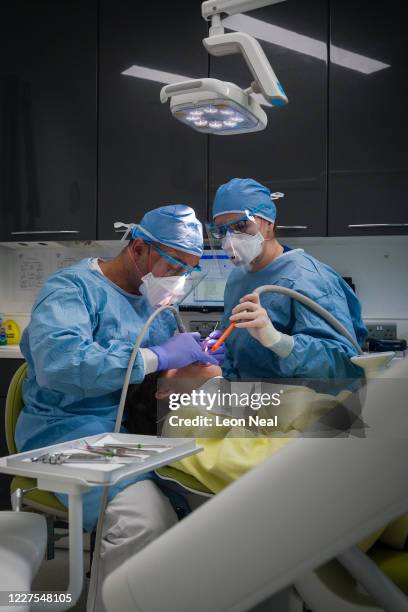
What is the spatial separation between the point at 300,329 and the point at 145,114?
179 centimetres

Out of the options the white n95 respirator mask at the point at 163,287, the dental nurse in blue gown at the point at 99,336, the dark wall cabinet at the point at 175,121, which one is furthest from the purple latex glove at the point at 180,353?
the dark wall cabinet at the point at 175,121

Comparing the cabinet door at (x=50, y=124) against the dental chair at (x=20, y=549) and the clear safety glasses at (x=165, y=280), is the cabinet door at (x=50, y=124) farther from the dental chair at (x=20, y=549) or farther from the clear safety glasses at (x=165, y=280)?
the dental chair at (x=20, y=549)

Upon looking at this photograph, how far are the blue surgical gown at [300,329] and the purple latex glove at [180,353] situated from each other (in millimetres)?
96

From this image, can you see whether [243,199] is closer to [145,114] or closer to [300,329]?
[300,329]

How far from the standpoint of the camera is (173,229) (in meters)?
1.69

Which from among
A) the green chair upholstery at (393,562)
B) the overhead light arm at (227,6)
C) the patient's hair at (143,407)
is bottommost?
the green chair upholstery at (393,562)

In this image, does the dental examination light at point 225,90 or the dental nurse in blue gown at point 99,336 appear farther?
the dental nurse in blue gown at point 99,336

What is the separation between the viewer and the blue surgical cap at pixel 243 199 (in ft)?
5.87

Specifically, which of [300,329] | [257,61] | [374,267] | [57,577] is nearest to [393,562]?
[300,329]

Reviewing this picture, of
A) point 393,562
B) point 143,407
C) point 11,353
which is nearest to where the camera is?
point 393,562

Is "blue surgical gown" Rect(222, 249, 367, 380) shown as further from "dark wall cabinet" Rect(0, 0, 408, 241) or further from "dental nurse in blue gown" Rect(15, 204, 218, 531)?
"dark wall cabinet" Rect(0, 0, 408, 241)

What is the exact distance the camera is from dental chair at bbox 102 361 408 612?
18.4 inches

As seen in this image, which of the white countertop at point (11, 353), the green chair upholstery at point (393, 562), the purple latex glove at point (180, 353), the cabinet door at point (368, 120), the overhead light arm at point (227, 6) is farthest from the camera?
the white countertop at point (11, 353)

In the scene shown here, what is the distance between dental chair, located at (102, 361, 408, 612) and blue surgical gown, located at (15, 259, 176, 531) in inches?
34.6
